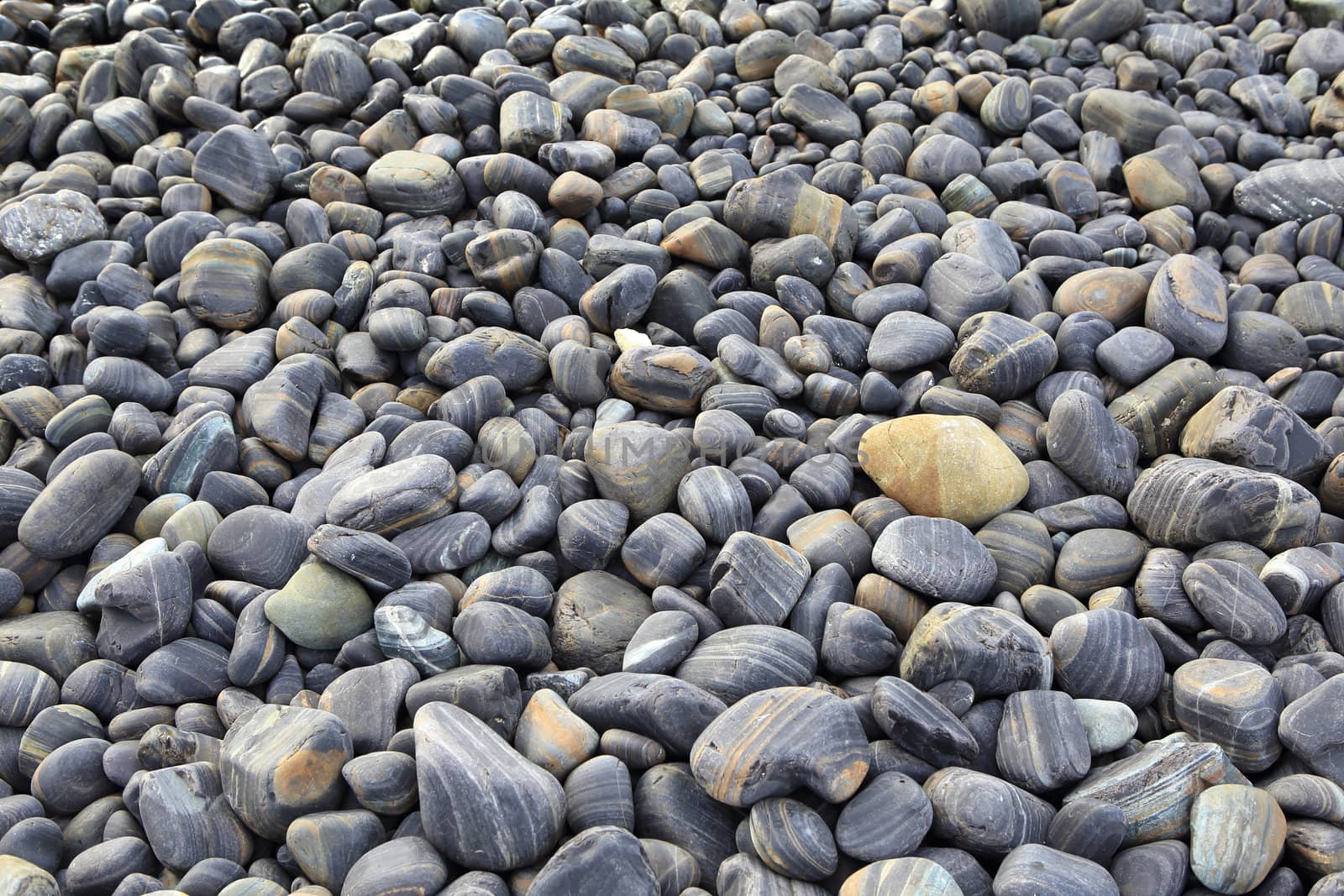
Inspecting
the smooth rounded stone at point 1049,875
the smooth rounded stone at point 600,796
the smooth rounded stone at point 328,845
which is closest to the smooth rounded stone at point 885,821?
the smooth rounded stone at point 1049,875

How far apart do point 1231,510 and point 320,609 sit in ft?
6.32

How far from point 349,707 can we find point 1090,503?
5.45 ft

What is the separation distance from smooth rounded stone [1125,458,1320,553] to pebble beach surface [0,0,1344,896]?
0.01 metres

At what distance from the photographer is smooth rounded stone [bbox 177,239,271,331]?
2.78 metres

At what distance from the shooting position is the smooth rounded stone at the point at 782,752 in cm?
158

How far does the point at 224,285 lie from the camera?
279cm

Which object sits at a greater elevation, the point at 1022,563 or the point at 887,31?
the point at 887,31

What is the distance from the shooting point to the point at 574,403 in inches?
101

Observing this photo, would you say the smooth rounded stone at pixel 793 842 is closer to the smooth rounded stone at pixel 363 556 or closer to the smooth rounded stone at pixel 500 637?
the smooth rounded stone at pixel 500 637

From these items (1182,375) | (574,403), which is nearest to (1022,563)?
(1182,375)

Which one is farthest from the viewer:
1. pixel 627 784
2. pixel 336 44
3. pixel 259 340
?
pixel 336 44

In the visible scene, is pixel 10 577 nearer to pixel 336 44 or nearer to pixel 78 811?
pixel 78 811

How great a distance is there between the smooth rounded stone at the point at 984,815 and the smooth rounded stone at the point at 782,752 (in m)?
0.14

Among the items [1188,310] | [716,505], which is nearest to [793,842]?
[716,505]
